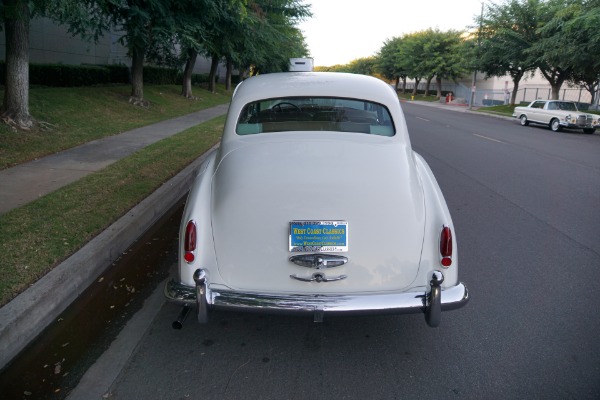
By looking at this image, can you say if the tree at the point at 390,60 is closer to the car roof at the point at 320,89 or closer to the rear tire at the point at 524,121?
the rear tire at the point at 524,121

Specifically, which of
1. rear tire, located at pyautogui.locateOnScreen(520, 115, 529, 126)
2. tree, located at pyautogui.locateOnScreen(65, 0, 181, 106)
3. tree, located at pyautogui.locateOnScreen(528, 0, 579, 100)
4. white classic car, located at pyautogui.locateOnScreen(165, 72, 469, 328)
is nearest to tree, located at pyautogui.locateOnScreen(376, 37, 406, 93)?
tree, located at pyautogui.locateOnScreen(528, 0, 579, 100)

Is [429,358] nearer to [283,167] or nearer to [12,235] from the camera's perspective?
[283,167]

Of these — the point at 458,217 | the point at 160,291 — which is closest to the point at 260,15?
the point at 458,217

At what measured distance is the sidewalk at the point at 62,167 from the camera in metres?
6.43

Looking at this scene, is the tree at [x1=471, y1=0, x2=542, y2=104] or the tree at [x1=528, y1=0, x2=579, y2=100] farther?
the tree at [x1=471, y1=0, x2=542, y2=104]

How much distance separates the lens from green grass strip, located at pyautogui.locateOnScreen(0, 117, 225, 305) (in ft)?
13.5

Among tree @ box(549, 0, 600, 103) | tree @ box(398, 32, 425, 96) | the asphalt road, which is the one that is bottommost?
the asphalt road

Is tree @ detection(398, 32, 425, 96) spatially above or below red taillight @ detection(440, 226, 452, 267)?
above

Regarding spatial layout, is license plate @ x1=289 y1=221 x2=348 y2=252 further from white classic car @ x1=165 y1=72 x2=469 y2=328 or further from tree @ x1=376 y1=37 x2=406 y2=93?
tree @ x1=376 y1=37 x2=406 y2=93

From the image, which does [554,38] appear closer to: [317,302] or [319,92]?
[319,92]

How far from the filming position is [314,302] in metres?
2.97

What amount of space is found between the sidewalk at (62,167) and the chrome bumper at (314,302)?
3.88m

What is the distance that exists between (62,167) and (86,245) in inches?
163

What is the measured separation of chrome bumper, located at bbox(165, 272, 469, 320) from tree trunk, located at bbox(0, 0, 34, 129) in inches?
392
